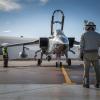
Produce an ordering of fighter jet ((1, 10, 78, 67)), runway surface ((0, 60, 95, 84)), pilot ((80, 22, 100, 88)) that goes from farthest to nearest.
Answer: fighter jet ((1, 10, 78, 67)) < runway surface ((0, 60, 95, 84)) < pilot ((80, 22, 100, 88))

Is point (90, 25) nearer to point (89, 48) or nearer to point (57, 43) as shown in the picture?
point (89, 48)

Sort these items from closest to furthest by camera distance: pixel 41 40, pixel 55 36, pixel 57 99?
pixel 57 99, pixel 55 36, pixel 41 40

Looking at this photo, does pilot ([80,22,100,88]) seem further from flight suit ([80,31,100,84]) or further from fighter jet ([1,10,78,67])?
fighter jet ([1,10,78,67])

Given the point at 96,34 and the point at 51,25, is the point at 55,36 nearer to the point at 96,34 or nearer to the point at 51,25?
the point at 51,25

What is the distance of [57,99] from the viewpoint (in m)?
7.41

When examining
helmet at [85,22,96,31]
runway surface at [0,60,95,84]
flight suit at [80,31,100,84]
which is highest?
helmet at [85,22,96,31]

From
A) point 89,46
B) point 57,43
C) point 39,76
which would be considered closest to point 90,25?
point 89,46

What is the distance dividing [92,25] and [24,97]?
3.39 meters

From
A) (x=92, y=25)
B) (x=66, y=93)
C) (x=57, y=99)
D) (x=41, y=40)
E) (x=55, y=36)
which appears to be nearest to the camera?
(x=57, y=99)

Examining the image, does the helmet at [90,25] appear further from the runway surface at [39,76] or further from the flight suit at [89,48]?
the runway surface at [39,76]

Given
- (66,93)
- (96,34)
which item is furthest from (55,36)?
(66,93)

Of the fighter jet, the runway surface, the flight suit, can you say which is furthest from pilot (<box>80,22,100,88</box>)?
the fighter jet

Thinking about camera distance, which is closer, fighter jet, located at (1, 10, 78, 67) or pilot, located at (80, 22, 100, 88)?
pilot, located at (80, 22, 100, 88)

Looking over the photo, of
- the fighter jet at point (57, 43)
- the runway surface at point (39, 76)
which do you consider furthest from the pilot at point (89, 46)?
the fighter jet at point (57, 43)
